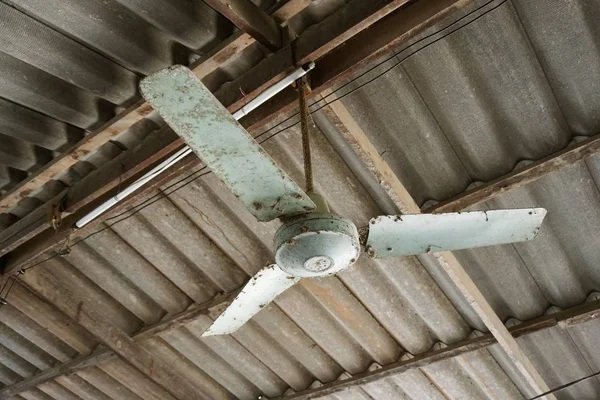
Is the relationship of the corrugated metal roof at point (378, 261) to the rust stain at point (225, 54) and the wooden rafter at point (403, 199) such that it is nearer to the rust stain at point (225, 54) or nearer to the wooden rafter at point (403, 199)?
the rust stain at point (225, 54)

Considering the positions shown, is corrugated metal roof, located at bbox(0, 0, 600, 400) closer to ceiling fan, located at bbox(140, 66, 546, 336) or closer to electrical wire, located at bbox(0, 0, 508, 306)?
electrical wire, located at bbox(0, 0, 508, 306)

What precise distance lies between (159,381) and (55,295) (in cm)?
114

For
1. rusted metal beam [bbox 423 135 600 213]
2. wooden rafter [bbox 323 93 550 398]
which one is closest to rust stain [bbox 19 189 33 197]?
wooden rafter [bbox 323 93 550 398]

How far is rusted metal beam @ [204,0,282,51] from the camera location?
2.10 m

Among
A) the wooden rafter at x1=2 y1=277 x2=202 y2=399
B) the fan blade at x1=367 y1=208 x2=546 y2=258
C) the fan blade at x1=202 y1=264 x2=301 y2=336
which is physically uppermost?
the wooden rafter at x1=2 y1=277 x2=202 y2=399

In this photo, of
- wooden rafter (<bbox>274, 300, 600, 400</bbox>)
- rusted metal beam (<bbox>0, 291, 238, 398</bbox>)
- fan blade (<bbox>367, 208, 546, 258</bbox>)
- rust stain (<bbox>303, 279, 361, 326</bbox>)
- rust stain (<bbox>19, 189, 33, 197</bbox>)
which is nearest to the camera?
fan blade (<bbox>367, 208, 546, 258</bbox>)

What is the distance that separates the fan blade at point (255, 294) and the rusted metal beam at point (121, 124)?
2.66 ft

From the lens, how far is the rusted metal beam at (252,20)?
210cm

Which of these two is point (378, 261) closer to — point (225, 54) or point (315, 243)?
point (225, 54)

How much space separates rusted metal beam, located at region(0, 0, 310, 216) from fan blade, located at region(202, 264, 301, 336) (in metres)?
0.81

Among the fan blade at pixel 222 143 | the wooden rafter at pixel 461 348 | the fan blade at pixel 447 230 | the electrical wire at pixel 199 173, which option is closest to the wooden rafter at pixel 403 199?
the electrical wire at pixel 199 173

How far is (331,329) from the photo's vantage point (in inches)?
169

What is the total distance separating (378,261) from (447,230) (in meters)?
1.76

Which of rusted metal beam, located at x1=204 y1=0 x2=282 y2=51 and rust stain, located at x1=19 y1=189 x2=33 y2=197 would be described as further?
rust stain, located at x1=19 y1=189 x2=33 y2=197
